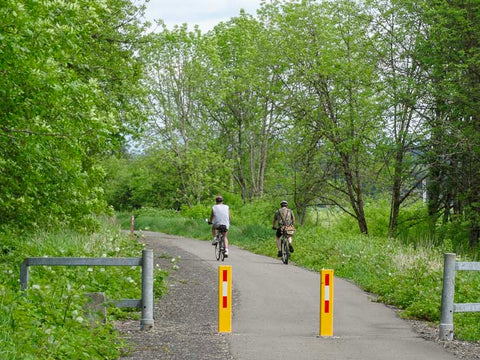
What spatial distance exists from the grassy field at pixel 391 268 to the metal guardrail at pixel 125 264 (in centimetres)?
425

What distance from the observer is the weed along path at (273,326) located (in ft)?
27.8

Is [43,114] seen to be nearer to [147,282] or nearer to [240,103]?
[147,282]

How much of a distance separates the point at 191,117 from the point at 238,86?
156 inches

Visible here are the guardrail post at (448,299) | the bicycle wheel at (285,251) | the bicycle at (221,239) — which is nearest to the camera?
the guardrail post at (448,299)

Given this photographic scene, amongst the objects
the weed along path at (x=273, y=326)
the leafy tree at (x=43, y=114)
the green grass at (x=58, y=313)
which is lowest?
the weed along path at (x=273, y=326)

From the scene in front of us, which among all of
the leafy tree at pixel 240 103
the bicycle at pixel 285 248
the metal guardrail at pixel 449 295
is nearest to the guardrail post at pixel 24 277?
the metal guardrail at pixel 449 295

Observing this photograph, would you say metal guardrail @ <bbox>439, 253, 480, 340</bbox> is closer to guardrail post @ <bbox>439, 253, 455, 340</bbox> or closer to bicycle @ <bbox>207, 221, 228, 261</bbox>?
guardrail post @ <bbox>439, 253, 455, 340</bbox>

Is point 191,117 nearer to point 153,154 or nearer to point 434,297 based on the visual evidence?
point 153,154

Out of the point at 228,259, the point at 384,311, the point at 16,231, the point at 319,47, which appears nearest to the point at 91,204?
the point at 16,231

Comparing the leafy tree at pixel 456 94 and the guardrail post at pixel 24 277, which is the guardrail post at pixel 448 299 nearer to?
the guardrail post at pixel 24 277

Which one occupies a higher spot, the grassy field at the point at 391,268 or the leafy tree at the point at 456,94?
the leafy tree at the point at 456,94

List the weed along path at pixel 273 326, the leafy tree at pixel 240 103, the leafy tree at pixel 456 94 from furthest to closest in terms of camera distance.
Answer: the leafy tree at pixel 240 103 → the leafy tree at pixel 456 94 → the weed along path at pixel 273 326

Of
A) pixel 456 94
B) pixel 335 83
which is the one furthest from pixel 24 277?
pixel 335 83

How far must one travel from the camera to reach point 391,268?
16609 mm
